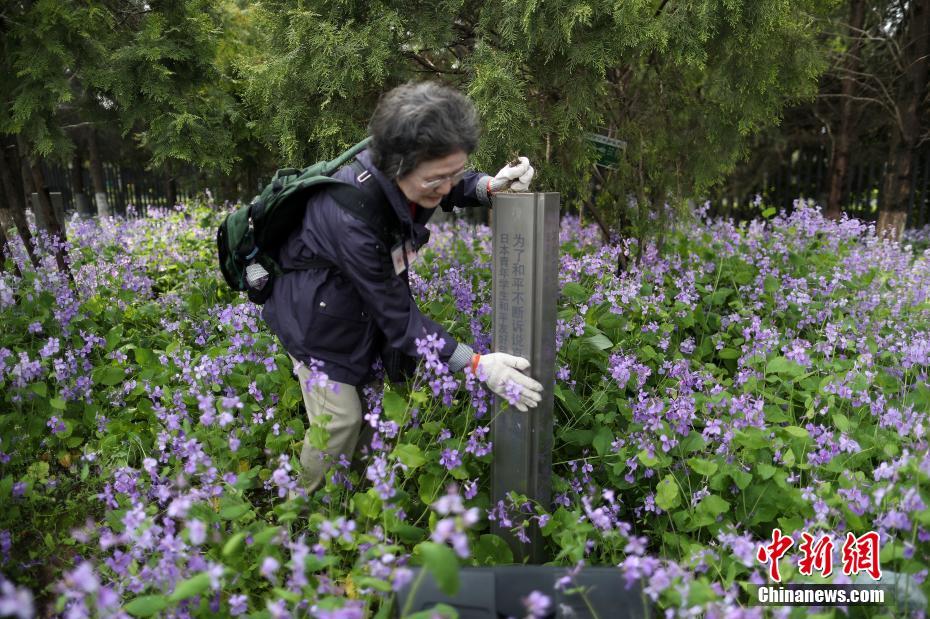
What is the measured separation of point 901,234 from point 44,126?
793 cm

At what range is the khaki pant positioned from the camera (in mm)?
2402

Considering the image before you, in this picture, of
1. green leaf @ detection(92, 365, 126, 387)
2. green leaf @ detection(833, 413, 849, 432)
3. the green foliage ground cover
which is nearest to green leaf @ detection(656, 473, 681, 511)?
the green foliage ground cover

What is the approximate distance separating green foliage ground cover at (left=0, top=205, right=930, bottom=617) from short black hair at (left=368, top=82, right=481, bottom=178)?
0.72m

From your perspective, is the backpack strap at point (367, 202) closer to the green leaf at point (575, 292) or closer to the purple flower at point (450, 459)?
the purple flower at point (450, 459)

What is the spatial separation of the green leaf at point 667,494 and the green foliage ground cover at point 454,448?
0.04 feet

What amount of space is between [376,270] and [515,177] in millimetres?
671

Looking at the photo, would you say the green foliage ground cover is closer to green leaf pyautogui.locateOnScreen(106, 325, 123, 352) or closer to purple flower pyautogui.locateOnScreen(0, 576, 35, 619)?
green leaf pyautogui.locateOnScreen(106, 325, 123, 352)

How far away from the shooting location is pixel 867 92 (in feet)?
29.6

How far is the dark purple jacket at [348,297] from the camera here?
85.6 inches

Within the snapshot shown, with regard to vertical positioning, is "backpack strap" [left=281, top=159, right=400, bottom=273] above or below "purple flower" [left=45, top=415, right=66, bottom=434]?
above

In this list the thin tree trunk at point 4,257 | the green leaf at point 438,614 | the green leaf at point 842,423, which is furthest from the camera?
the thin tree trunk at point 4,257

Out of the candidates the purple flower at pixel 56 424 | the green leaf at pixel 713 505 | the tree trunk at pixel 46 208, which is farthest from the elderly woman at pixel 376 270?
the tree trunk at pixel 46 208

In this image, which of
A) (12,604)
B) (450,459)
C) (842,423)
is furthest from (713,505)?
(12,604)

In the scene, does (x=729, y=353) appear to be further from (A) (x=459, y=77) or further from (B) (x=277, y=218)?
(A) (x=459, y=77)
